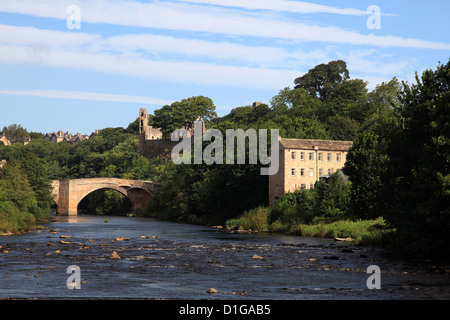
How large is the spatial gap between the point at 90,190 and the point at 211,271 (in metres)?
67.4

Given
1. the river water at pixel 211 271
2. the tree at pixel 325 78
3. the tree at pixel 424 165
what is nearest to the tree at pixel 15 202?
the river water at pixel 211 271

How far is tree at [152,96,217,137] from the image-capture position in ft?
405

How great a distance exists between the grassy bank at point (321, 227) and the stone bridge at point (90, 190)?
123ft

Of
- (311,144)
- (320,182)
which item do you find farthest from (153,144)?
(320,182)

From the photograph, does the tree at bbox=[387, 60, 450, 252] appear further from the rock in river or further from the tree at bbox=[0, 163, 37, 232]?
the tree at bbox=[0, 163, 37, 232]

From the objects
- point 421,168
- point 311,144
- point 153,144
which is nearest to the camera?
point 421,168

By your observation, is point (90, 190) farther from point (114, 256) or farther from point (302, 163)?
point (114, 256)

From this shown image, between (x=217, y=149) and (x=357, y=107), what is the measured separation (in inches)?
1157

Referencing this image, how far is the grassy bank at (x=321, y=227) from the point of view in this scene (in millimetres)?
43594

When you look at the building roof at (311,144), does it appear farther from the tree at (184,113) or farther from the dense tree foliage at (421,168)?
the tree at (184,113)

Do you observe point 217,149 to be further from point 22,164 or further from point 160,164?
point 160,164

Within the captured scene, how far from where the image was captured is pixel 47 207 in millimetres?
73812

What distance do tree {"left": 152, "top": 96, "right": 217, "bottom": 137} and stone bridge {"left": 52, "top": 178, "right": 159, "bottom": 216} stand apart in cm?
2817

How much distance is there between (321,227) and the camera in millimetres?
51000
